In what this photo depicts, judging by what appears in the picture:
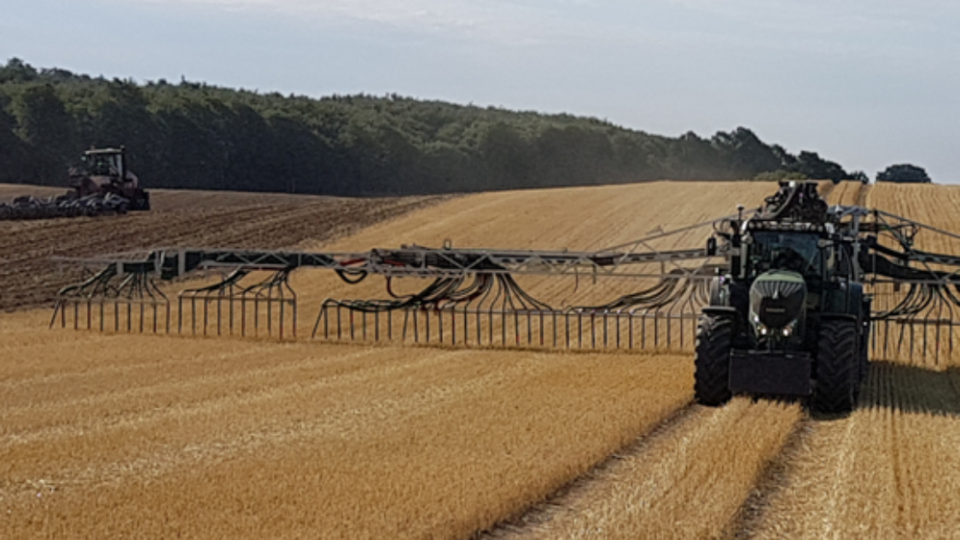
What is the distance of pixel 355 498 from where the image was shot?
900 centimetres

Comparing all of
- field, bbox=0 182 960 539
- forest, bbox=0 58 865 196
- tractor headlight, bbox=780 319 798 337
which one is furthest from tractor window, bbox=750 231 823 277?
forest, bbox=0 58 865 196

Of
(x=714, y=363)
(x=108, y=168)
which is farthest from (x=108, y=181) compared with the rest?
(x=714, y=363)

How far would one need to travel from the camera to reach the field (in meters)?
8.53

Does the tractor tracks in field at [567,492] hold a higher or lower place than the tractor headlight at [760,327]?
lower

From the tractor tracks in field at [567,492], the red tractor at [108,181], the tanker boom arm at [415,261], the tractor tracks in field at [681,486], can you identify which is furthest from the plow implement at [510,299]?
the red tractor at [108,181]

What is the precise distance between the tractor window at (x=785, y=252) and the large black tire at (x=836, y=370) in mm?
1273

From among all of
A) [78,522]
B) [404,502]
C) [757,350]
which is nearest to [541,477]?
[404,502]

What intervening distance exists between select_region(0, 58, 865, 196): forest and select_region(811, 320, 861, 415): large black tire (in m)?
40.6

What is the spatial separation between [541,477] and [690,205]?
27.2m

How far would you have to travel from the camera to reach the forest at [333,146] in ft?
201

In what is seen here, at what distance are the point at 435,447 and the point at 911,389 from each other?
24.8ft

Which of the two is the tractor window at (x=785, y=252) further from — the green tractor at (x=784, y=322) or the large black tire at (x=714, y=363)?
the large black tire at (x=714, y=363)

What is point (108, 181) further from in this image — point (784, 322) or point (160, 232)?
point (784, 322)

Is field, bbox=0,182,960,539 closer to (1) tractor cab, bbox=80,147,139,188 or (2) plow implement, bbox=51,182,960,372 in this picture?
(2) plow implement, bbox=51,182,960,372
